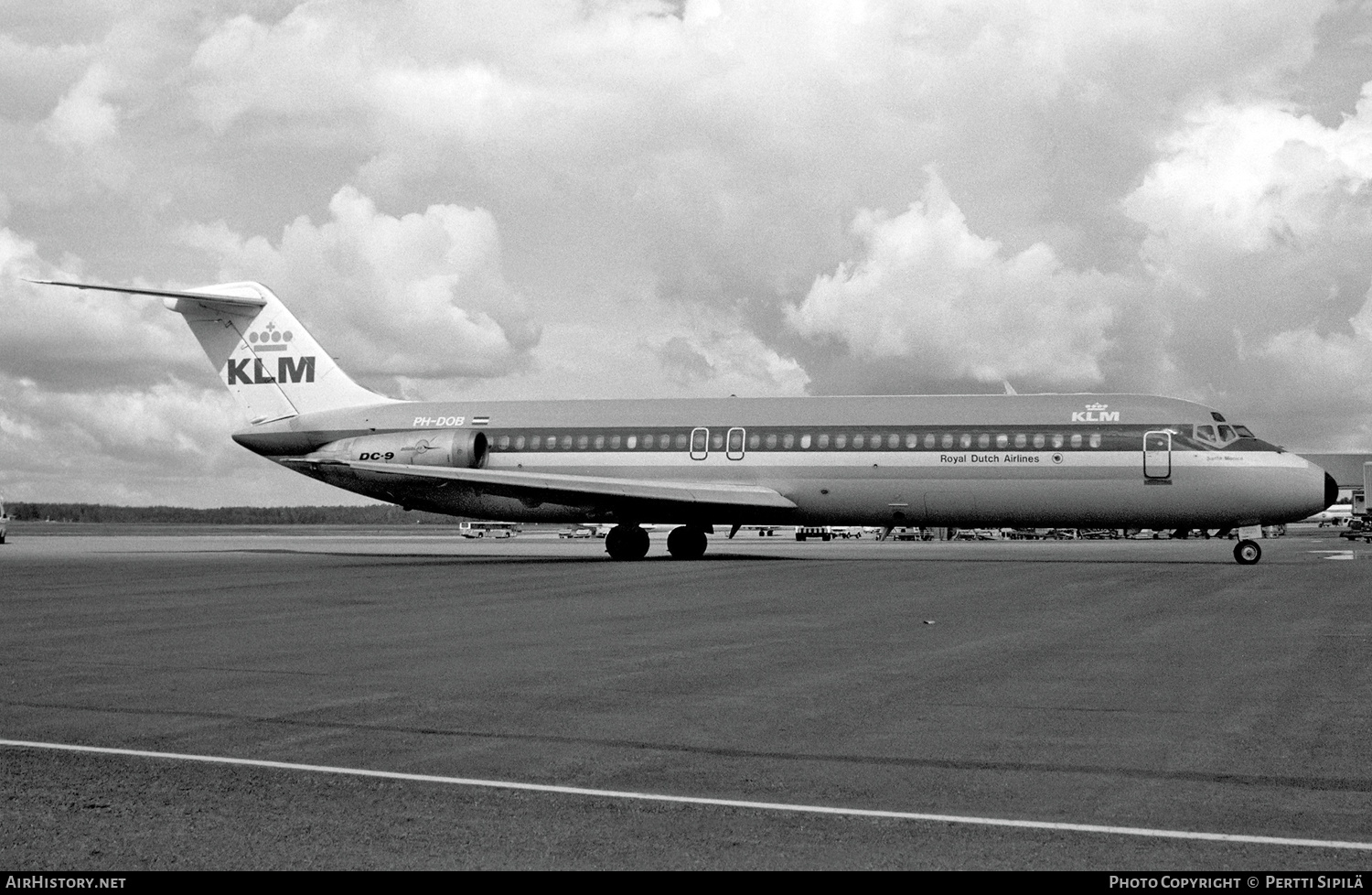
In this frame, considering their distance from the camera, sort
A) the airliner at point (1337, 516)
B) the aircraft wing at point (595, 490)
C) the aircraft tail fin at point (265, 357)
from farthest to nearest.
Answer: the airliner at point (1337, 516) < the aircraft tail fin at point (265, 357) < the aircraft wing at point (595, 490)

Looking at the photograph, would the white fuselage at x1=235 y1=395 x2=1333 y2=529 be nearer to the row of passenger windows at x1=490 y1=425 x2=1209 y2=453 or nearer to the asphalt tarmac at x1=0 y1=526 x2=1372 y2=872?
the row of passenger windows at x1=490 y1=425 x2=1209 y2=453

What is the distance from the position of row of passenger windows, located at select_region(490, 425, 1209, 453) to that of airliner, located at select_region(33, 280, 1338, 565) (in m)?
0.05

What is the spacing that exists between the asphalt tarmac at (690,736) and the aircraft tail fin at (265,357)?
72.1ft

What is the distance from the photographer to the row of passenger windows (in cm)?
3266

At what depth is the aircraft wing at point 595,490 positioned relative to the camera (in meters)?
34.6

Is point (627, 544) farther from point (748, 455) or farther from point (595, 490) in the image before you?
point (748, 455)

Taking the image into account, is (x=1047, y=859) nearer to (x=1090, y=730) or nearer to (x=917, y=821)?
(x=917, y=821)

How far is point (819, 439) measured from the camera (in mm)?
34812

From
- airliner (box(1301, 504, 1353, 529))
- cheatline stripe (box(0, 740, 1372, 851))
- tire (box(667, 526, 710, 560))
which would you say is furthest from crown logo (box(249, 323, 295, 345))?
airliner (box(1301, 504, 1353, 529))

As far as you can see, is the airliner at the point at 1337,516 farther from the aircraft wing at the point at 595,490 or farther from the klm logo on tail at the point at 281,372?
the klm logo on tail at the point at 281,372

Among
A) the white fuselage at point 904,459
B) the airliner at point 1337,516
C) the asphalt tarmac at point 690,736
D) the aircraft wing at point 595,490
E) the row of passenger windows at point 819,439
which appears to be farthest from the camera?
the airliner at point 1337,516

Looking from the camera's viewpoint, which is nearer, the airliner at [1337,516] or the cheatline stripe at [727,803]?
the cheatline stripe at [727,803]

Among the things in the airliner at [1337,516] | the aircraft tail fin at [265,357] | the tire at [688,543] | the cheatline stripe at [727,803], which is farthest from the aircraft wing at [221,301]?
the airliner at [1337,516]

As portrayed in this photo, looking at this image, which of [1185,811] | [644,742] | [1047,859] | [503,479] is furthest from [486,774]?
[503,479]
